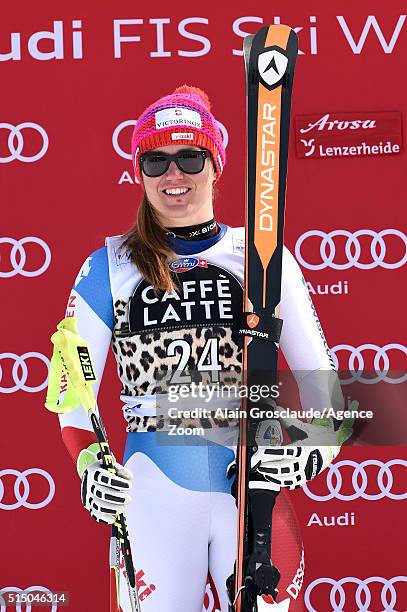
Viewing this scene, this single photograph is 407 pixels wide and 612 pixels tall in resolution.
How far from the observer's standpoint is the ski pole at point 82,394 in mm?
2359

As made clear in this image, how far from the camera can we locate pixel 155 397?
2477mm

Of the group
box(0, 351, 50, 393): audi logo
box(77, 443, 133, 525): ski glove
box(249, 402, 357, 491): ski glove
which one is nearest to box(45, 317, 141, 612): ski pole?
box(77, 443, 133, 525): ski glove

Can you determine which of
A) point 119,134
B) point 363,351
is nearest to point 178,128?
point 119,134

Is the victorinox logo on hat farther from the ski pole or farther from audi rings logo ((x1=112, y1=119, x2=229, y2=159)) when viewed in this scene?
audi rings logo ((x1=112, y1=119, x2=229, y2=159))

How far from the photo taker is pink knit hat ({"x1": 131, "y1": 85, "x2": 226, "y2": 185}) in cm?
255

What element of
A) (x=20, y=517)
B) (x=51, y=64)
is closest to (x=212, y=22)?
(x=51, y=64)

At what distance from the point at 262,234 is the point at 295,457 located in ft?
1.68

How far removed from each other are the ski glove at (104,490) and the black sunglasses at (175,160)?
0.68m

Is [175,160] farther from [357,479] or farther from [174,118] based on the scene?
[357,479]

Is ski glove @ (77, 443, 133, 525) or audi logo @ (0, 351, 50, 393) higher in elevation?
audi logo @ (0, 351, 50, 393)

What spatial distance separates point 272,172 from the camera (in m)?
2.54

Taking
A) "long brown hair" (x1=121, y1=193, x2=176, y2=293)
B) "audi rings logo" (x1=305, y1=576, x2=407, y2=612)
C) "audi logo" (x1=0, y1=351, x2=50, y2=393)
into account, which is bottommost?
"audi rings logo" (x1=305, y1=576, x2=407, y2=612)
